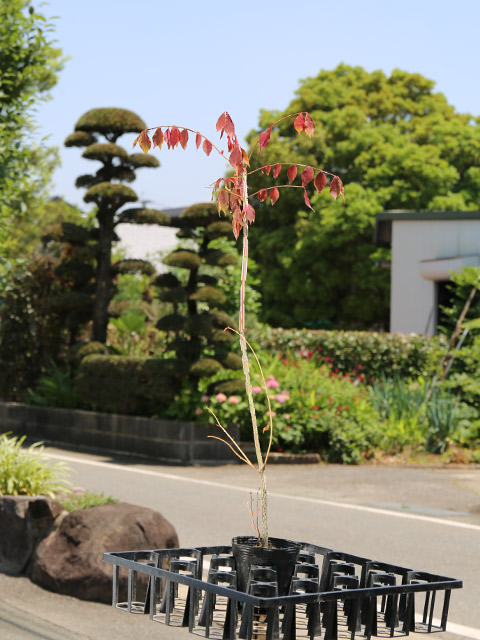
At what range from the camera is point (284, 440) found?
56.0 feet

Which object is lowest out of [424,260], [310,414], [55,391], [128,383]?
[310,414]

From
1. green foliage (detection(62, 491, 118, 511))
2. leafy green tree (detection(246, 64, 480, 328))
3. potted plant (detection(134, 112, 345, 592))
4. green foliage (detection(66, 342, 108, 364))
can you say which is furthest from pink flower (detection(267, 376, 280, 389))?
leafy green tree (detection(246, 64, 480, 328))

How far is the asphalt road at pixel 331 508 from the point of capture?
27.4 ft

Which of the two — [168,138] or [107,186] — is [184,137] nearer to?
[168,138]

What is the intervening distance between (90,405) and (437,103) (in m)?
27.2

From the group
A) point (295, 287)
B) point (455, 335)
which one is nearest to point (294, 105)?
point (295, 287)

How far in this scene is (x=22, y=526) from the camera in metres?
7.96

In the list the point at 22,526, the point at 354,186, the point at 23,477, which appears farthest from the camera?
the point at 354,186

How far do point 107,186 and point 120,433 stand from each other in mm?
4821

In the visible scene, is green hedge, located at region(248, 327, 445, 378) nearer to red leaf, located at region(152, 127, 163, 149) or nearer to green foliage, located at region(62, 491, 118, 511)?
green foliage, located at region(62, 491, 118, 511)

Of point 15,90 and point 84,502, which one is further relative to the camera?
point 15,90

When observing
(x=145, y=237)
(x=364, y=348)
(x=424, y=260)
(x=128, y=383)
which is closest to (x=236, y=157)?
(x=128, y=383)

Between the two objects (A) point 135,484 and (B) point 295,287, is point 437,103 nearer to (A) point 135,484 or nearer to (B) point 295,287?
(B) point 295,287

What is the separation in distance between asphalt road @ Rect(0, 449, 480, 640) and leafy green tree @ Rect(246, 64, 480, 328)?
814 inches
